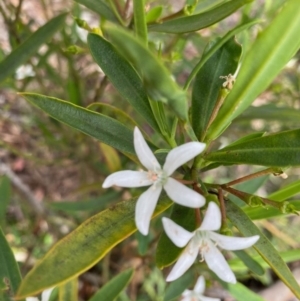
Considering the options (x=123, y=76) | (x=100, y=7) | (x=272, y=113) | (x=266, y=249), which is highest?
(x=100, y=7)

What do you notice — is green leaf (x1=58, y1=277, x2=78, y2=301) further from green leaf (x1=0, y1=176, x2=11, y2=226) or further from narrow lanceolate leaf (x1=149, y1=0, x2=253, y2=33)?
narrow lanceolate leaf (x1=149, y1=0, x2=253, y2=33)

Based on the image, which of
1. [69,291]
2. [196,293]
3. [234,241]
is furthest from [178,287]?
[234,241]

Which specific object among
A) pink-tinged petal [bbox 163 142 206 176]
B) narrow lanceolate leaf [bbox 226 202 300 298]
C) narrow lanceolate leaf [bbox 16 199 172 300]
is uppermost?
pink-tinged petal [bbox 163 142 206 176]

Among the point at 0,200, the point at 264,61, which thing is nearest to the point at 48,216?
the point at 0,200

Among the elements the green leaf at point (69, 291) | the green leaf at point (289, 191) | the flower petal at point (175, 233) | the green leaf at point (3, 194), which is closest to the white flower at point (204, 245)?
the flower petal at point (175, 233)

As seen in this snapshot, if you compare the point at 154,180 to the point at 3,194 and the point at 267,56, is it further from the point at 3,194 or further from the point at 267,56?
the point at 3,194

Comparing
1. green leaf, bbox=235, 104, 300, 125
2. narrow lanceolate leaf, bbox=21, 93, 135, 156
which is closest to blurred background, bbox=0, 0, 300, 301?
green leaf, bbox=235, 104, 300, 125
